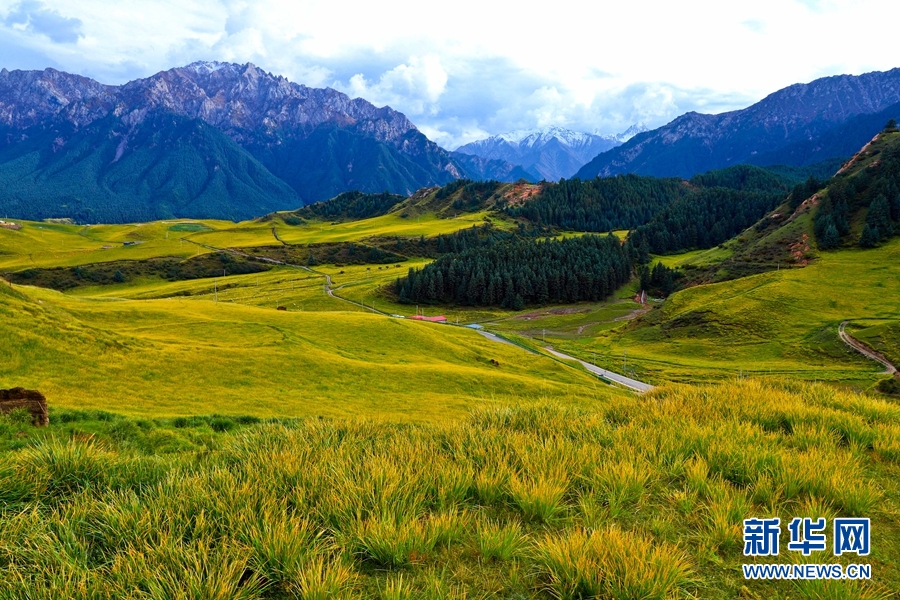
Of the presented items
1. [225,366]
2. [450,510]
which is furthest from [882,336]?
[450,510]

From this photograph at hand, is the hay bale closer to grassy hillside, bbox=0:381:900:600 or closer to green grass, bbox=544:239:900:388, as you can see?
grassy hillside, bbox=0:381:900:600

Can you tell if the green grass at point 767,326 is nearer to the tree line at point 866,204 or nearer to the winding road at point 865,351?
the winding road at point 865,351

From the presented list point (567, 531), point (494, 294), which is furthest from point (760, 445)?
point (494, 294)

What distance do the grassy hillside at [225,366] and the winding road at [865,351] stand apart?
62.2 m

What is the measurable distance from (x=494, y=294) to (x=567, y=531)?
496ft

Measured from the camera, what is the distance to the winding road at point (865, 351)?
7511 centimetres

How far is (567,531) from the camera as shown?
18.9ft

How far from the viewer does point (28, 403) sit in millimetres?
13812

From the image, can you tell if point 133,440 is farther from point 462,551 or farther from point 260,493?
point 462,551

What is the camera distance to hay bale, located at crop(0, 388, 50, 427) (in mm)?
13586

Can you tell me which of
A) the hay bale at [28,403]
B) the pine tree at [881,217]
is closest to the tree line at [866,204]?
the pine tree at [881,217]

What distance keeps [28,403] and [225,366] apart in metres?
15.4

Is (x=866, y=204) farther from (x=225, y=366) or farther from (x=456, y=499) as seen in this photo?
(x=456, y=499)

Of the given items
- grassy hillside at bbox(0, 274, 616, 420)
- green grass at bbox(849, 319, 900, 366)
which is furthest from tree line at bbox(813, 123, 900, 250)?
grassy hillside at bbox(0, 274, 616, 420)
